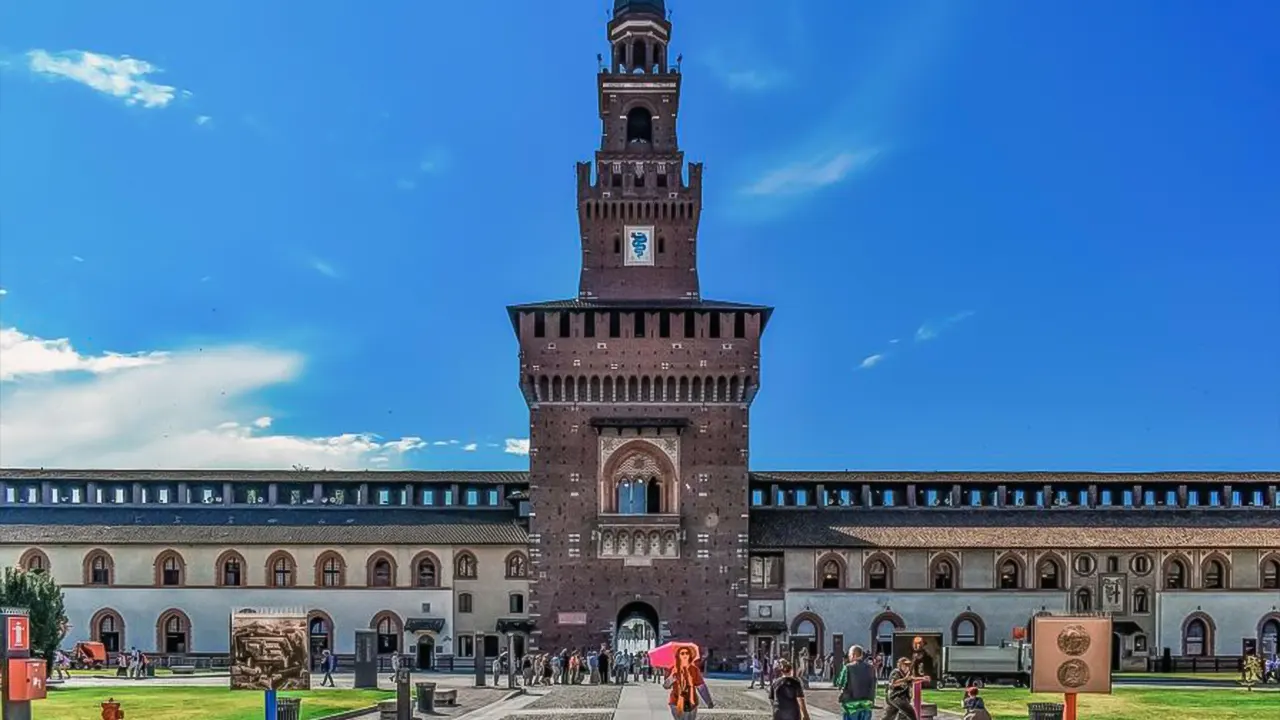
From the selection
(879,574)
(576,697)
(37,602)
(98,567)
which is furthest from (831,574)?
(98,567)

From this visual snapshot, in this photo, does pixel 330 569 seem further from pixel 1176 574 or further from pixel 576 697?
pixel 1176 574

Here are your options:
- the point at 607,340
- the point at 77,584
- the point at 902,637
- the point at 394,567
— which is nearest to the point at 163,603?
the point at 77,584

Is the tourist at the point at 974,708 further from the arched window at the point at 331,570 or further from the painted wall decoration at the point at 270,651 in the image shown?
the arched window at the point at 331,570

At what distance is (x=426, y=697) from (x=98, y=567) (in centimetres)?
4196

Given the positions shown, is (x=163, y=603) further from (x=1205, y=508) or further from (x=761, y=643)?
(x=1205, y=508)

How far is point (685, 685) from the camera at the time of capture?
27312mm

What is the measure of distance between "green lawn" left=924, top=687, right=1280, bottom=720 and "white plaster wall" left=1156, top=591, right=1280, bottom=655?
19.4 m

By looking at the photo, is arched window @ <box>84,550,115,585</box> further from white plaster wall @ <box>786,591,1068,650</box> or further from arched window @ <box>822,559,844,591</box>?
arched window @ <box>822,559,844,591</box>

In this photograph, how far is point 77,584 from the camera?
79.1 m

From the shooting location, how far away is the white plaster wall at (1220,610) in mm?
76875

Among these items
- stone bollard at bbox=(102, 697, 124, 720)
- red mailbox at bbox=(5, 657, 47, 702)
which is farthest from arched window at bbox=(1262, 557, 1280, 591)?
red mailbox at bbox=(5, 657, 47, 702)

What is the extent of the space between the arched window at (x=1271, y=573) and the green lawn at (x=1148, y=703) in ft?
72.0

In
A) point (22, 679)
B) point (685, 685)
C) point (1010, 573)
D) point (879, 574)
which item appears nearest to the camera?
point (22, 679)

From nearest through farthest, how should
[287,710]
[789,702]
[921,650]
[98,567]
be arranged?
[789,702]
[921,650]
[287,710]
[98,567]
